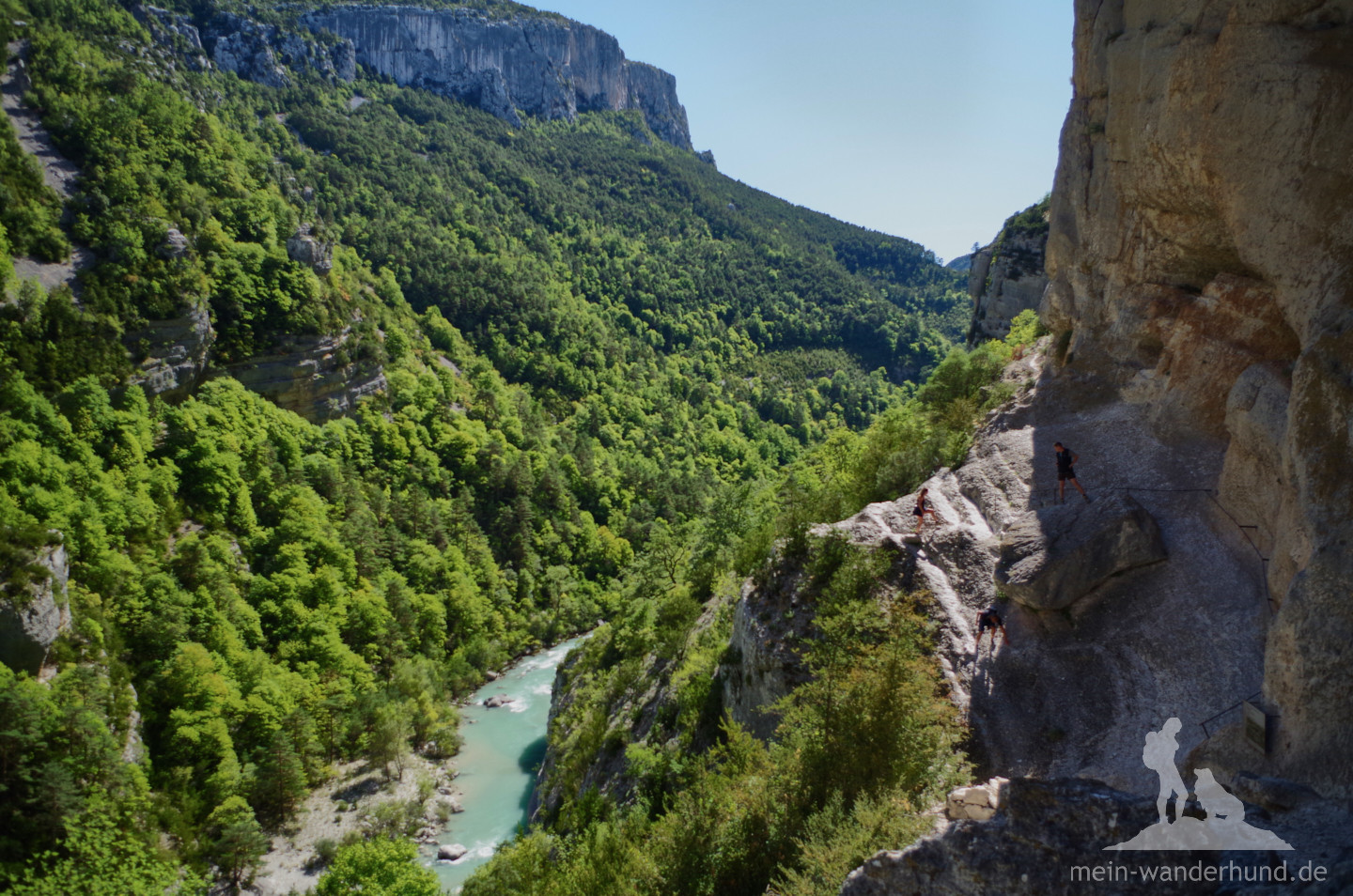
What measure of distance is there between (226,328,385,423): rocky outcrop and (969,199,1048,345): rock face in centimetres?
6560

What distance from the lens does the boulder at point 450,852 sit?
4347 cm

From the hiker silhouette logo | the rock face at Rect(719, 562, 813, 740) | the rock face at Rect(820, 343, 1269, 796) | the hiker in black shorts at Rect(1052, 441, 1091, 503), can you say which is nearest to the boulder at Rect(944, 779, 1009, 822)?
the hiker silhouette logo

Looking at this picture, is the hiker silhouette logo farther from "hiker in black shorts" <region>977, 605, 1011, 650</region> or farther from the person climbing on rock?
the person climbing on rock

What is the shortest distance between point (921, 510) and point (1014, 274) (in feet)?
132

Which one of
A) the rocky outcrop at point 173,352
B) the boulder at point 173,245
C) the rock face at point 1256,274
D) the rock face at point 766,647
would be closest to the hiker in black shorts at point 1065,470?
the rock face at point 1256,274

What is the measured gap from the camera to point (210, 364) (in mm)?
68375

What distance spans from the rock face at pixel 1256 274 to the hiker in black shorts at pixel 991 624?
5.34m

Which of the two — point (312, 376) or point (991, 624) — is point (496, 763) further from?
point (991, 624)

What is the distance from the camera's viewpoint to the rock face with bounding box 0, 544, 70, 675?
35.2 meters

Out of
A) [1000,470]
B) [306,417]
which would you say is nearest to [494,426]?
[306,417]

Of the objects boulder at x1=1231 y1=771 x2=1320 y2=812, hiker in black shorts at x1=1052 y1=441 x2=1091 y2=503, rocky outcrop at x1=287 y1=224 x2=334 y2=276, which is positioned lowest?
boulder at x1=1231 y1=771 x2=1320 y2=812

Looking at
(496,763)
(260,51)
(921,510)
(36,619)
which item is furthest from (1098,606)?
(260,51)

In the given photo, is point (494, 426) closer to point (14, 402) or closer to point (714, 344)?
point (14, 402)

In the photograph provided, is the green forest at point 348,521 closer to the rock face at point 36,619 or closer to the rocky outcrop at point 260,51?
the rock face at point 36,619
